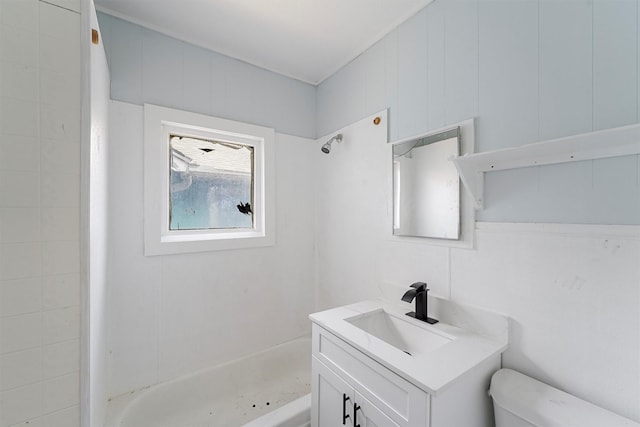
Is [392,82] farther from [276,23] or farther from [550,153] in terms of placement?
[550,153]

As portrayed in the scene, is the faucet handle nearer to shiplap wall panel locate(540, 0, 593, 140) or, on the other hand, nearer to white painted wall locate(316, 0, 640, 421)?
white painted wall locate(316, 0, 640, 421)

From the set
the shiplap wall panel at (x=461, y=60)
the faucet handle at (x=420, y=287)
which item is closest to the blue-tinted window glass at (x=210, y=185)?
the faucet handle at (x=420, y=287)

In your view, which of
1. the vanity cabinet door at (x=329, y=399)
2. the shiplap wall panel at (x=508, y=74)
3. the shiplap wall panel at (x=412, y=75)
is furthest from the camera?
the shiplap wall panel at (x=412, y=75)

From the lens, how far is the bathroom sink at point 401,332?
1.21 meters

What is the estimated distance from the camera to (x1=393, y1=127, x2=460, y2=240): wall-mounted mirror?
126 cm

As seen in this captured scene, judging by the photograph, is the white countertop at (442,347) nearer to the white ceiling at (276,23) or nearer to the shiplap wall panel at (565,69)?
the shiplap wall panel at (565,69)

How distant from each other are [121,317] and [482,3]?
2466mm

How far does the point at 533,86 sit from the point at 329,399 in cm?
161

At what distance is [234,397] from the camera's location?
1785 mm

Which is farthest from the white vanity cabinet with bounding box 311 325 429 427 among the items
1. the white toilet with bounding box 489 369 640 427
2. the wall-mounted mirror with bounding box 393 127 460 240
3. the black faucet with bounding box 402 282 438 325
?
the wall-mounted mirror with bounding box 393 127 460 240
